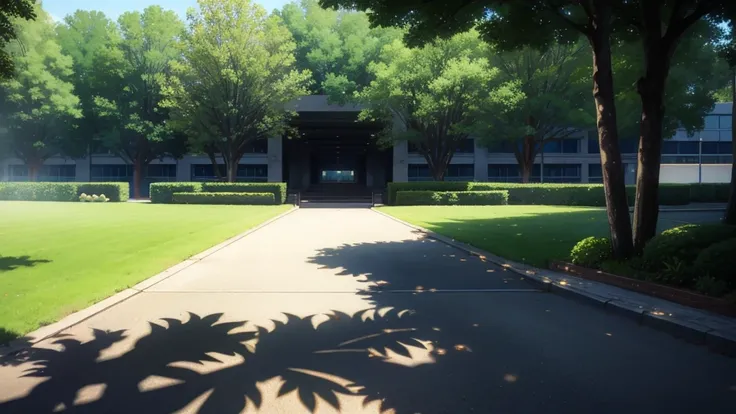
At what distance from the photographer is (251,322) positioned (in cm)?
591

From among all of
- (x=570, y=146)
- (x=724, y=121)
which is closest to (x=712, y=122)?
(x=724, y=121)

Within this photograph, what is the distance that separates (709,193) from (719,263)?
3817 centimetres

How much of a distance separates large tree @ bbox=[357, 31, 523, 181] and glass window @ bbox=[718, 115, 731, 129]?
118 ft

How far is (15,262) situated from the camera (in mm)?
9695

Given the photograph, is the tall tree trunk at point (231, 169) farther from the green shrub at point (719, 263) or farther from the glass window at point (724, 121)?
the glass window at point (724, 121)

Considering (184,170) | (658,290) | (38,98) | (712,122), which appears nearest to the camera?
(658,290)

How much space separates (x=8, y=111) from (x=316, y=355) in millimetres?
52278

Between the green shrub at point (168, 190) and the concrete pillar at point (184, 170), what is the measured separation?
1740 cm

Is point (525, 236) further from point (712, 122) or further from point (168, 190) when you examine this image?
point (712, 122)

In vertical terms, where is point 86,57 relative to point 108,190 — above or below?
above

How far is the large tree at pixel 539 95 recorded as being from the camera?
3569 cm

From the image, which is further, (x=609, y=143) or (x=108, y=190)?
(x=108, y=190)

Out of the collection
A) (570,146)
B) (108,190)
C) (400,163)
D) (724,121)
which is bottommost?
(108,190)

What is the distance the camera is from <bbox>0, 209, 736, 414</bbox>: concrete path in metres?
3.71
